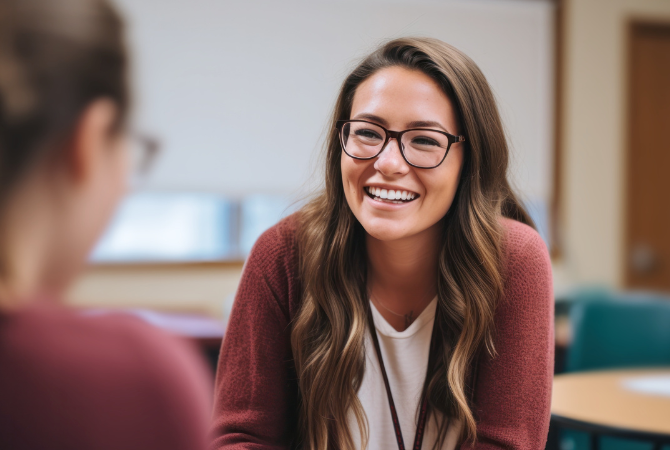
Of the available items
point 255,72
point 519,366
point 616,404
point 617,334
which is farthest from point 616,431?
point 255,72

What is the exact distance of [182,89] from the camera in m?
3.62

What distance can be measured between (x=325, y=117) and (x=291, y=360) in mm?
1912

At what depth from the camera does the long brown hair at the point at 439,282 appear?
124cm

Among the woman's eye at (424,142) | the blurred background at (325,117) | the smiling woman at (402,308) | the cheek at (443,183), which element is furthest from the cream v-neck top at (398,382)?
the blurred background at (325,117)

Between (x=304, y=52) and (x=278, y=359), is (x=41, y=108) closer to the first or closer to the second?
(x=278, y=359)

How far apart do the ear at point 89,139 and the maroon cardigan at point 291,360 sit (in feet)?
2.88

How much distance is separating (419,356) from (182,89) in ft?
8.81

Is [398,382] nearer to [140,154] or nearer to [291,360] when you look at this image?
[291,360]

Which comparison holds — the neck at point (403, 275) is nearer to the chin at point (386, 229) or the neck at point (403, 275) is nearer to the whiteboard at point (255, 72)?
the chin at point (386, 229)

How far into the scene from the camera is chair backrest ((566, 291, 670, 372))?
2258 mm

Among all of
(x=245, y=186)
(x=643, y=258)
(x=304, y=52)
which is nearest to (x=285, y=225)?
(x=245, y=186)

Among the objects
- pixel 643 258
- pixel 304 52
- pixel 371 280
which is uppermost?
pixel 304 52

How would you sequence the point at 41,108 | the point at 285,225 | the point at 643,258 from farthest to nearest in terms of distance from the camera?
the point at 643,258
the point at 285,225
the point at 41,108

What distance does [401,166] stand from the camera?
121cm
